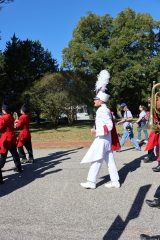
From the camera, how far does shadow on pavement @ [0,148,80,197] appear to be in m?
8.37

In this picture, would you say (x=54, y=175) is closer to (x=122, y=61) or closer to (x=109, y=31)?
(x=122, y=61)

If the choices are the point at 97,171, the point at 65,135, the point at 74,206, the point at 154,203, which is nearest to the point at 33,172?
the point at 97,171

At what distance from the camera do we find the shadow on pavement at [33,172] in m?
8.37

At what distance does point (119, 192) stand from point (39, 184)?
6.11 ft

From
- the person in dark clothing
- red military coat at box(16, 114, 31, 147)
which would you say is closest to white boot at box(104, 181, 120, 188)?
the person in dark clothing

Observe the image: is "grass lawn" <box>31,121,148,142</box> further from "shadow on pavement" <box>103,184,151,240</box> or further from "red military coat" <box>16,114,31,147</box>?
"shadow on pavement" <box>103,184,151,240</box>

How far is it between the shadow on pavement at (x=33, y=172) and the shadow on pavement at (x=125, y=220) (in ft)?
→ 8.33

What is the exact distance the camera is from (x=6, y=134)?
9.30m

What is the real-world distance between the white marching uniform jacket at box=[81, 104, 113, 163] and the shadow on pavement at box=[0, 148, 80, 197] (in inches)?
64.5

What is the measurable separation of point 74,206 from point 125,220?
1114mm

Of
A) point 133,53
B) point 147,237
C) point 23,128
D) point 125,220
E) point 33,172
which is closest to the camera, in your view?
point 147,237

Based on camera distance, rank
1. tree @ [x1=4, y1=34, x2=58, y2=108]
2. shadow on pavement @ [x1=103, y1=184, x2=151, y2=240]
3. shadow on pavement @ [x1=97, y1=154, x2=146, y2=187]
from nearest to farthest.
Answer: shadow on pavement @ [x1=103, y1=184, x2=151, y2=240] → shadow on pavement @ [x1=97, y1=154, x2=146, y2=187] → tree @ [x1=4, y1=34, x2=58, y2=108]

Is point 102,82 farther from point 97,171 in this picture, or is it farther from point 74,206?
point 74,206

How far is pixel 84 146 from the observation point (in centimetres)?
1520
